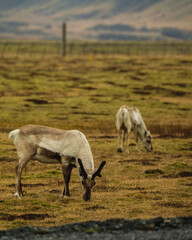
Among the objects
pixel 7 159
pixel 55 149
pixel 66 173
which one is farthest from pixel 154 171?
pixel 7 159

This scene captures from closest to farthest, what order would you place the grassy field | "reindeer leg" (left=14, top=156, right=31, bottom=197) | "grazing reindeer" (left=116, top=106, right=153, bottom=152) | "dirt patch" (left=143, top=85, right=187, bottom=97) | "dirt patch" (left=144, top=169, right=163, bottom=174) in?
the grassy field, "reindeer leg" (left=14, top=156, right=31, bottom=197), "dirt patch" (left=144, top=169, right=163, bottom=174), "grazing reindeer" (left=116, top=106, right=153, bottom=152), "dirt patch" (left=143, top=85, right=187, bottom=97)

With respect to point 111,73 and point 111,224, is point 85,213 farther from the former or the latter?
point 111,73

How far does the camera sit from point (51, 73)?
78.2 meters

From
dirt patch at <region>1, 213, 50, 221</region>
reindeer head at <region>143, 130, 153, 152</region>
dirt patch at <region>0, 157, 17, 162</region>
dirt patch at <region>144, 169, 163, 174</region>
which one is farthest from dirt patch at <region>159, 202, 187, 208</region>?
reindeer head at <region>143, 130, 153, 152</region>

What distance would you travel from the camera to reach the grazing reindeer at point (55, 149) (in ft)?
59.7

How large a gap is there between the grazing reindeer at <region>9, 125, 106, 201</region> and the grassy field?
3.52 feet

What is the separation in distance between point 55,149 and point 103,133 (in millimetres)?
18337

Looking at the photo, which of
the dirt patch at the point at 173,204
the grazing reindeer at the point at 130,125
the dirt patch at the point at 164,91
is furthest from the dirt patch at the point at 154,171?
the dirt patch at the point at 164,91

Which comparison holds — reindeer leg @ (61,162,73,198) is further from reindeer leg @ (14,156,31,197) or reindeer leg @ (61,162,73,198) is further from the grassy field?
reindeer leg @ (14,156,31,197)

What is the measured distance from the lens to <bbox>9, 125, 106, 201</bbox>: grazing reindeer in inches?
717

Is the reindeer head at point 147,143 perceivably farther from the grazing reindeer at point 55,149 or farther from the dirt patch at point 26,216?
the dirt patch at point 26,216

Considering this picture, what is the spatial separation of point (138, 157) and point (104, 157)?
1854 mm

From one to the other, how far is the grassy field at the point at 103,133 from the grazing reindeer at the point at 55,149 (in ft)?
3.52

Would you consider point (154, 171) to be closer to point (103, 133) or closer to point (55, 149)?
point (55, 149)
